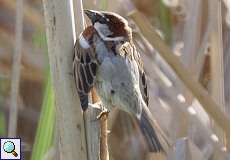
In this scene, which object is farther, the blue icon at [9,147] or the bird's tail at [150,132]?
the blue icon at [9,147]

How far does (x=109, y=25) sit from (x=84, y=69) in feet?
0.56

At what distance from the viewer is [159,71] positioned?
213 cm

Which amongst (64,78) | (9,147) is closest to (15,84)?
(9,147)

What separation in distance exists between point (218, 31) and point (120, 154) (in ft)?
1.97

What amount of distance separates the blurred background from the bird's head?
0.09m

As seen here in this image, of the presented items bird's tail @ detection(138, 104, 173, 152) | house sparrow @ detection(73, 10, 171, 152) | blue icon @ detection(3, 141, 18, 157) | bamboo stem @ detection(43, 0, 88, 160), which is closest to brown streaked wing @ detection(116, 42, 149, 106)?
house sparrow @ detection(73, 10, 171, 152)

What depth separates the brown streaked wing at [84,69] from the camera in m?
1.53

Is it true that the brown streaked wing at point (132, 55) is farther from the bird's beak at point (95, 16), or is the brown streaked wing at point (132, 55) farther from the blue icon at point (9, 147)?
the blue icon at point (9, 147)

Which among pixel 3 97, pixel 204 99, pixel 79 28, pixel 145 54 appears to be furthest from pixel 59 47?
pixel 3 97

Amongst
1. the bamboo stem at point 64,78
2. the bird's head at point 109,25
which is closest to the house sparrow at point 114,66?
the bird's head at point 109,25

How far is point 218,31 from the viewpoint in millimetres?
2027

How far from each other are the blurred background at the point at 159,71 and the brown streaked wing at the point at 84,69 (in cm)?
19

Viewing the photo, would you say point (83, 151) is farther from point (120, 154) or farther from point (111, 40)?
point (120, 154)

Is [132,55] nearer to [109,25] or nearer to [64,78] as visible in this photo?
[109,25]
